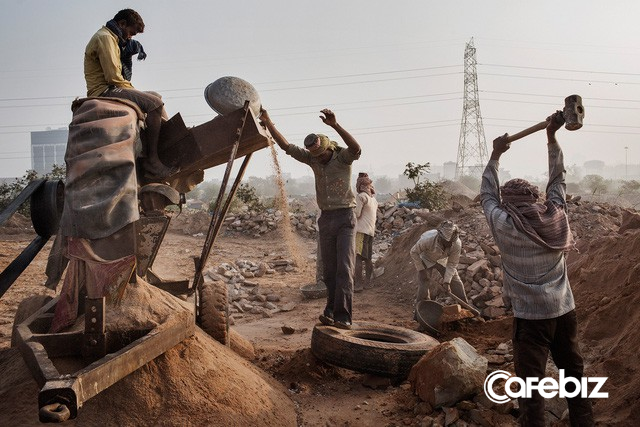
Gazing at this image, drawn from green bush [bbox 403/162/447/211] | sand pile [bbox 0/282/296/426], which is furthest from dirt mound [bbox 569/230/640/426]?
green bush [bbox 403/162/447/211]

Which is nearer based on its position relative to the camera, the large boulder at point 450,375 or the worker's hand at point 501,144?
the worker's hand at point 501,144

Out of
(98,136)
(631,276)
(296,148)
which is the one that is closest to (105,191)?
(98,136)

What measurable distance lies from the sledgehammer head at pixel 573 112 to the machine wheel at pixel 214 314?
326 centimetres

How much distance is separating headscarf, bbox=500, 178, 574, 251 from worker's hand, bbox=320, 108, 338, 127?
2013 mm

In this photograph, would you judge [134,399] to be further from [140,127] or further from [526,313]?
[526,313]

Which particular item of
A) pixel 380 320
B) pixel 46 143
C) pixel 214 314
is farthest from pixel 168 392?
pixel 46 143

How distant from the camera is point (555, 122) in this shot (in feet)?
12.5

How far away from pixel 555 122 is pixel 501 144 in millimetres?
408

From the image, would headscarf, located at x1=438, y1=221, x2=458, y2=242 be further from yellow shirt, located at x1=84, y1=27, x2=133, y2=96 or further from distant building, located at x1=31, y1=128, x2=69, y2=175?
distant building, located at x1=31, y1=128, x2=69, y2=175

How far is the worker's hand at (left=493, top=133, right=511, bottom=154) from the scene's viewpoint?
4031 millimetres

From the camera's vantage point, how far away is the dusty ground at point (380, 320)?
12.0ft

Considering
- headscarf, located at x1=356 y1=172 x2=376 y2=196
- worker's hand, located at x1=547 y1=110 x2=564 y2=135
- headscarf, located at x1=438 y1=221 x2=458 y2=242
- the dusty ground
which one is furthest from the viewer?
headscarf, located at x1=356 y1=172 x2=376 y2=196

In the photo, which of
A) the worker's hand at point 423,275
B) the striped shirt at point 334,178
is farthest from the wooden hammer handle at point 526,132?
the worker's hand at point 423,275

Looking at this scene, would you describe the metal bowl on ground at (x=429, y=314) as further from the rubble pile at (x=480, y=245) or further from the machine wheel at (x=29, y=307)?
the machine wheel at (x=29, y=307)
